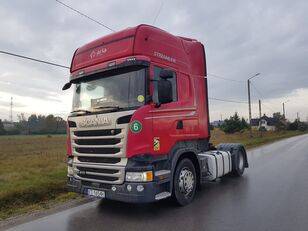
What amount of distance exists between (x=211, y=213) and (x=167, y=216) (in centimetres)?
84

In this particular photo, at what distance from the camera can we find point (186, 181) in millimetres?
6055

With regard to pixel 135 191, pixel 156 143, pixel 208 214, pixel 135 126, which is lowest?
pixel 208 214

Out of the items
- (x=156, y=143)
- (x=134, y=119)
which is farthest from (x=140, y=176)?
(x=134, y=119)

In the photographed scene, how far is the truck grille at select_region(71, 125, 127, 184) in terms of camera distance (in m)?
5.13

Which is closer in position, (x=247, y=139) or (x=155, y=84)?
(x=155, y=84)

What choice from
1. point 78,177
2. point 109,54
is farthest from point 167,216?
point 109,54

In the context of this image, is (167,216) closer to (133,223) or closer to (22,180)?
(133,223)

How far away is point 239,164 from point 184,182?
4.11m

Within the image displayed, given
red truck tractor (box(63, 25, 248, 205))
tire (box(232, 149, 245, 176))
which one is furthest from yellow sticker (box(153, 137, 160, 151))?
tire (box(232, 149, 245, 176))

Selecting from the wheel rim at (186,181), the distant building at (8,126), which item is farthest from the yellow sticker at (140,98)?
the distant building at (8,126)

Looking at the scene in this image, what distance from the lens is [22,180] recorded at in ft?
27.2

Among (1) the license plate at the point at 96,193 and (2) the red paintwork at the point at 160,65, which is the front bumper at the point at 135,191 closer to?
(1) the license plate at the point at 96,193

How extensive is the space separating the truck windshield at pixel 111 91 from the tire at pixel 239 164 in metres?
5.27

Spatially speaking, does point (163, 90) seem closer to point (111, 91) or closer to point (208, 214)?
point (111, 91)
